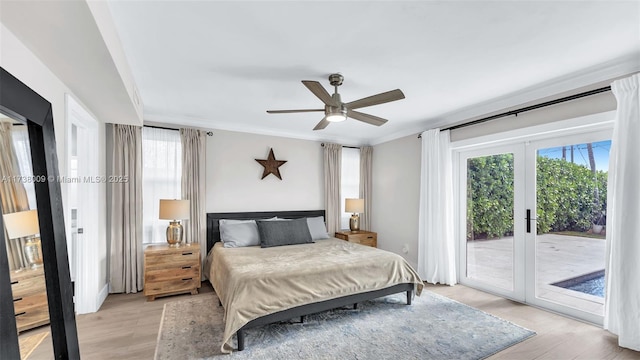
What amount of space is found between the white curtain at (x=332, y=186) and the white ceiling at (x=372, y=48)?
6.03 feet

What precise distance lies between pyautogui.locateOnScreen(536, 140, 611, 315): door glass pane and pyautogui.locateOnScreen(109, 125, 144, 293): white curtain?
5030mm

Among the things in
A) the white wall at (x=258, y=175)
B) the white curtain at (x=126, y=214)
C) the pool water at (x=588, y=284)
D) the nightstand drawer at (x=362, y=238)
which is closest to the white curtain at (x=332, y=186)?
the white wall at (x=258, y=175)

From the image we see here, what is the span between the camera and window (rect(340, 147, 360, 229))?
563cm

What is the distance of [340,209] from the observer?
5480 millimetres

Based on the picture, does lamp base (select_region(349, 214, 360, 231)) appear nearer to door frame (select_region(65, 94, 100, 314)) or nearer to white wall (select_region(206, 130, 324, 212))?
white wall (select_region(206, 130, 324, 212))

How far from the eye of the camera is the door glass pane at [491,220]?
3699mm

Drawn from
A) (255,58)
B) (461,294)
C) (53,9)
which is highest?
(255,58)

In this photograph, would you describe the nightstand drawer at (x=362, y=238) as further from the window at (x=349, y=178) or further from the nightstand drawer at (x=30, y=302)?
the nightstand drawer at (x=30, y=302)

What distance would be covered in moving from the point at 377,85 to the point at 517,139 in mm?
1930

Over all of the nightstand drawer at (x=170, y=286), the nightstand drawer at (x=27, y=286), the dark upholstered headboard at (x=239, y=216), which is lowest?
the nightstand drawer at (x=170, y=286)

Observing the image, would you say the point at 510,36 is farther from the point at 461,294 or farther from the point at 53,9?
the point at 461,294

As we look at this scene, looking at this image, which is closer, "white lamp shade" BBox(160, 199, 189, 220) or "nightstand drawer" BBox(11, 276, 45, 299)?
"nightstand drawer" BBox(11, 276, 45, 299)

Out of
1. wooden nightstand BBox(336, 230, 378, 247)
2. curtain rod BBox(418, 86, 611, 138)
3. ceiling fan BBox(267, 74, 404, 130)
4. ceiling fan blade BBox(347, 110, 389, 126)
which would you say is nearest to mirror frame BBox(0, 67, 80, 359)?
ceiling fan BBox(267, 74, 404, 130)

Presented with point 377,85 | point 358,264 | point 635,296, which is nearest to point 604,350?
point 635,296
